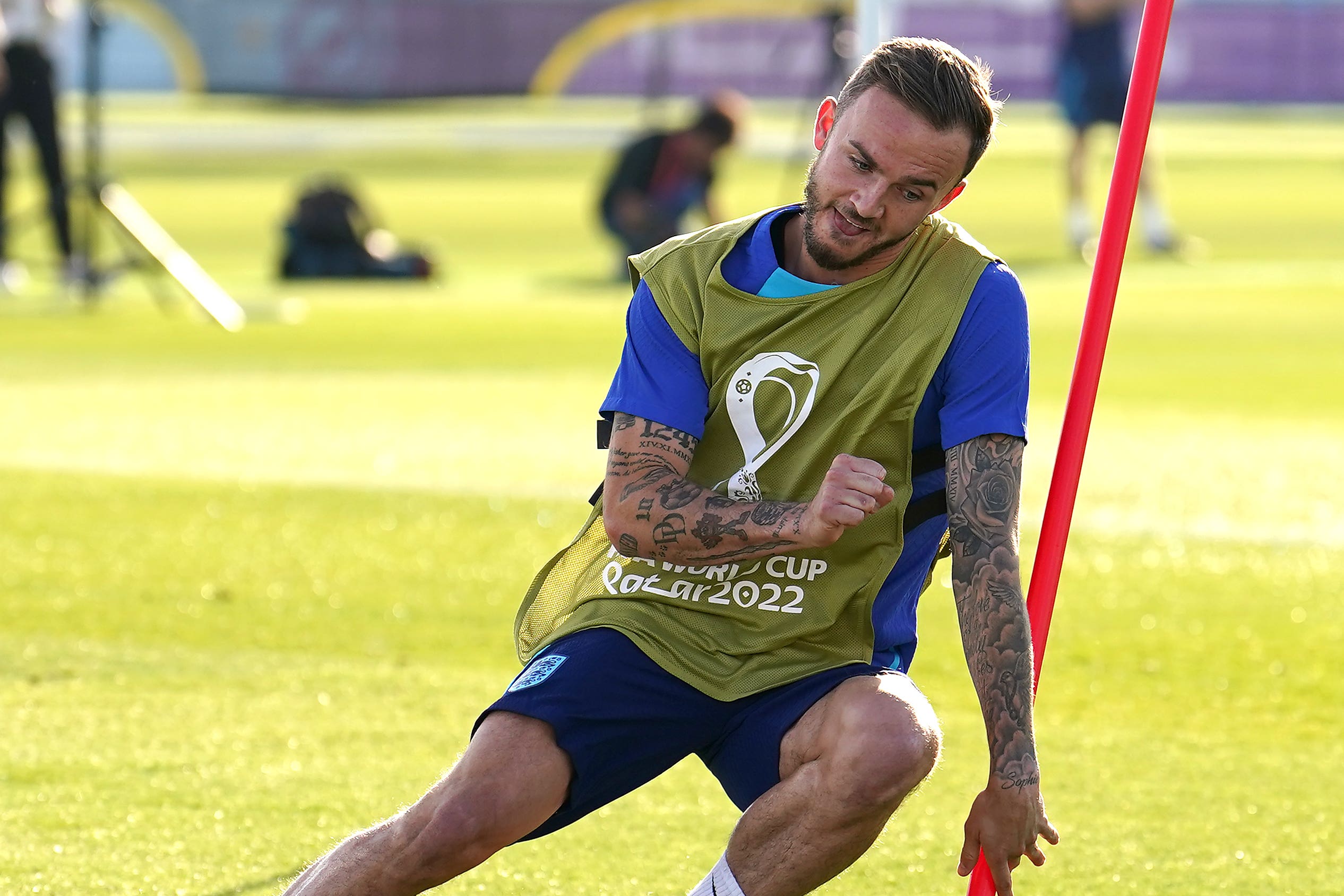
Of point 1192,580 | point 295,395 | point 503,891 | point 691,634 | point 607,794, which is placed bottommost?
point 295,395

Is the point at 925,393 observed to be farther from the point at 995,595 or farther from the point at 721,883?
the point at 721,883

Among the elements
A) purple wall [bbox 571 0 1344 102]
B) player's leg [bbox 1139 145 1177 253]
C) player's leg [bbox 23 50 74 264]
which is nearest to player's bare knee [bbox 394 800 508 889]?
player's leg [bbox 23 50 74 264]

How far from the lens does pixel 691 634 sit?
3.20 meters

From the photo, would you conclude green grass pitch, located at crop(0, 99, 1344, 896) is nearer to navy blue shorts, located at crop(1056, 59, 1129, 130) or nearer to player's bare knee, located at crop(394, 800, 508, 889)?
player's bare knee, located at crop(394, 800, 508, 889)

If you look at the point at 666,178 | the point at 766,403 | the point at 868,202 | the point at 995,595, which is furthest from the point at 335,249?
the point at 995,595

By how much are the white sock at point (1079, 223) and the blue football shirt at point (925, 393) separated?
15.6 metres

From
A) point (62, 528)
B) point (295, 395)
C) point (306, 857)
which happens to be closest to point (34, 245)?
point (295, 395)

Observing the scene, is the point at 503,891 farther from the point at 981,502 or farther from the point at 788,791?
the point at 981,502

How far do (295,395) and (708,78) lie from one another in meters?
25.4

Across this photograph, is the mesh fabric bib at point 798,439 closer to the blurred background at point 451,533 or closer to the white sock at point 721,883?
the white sock at point 721,883

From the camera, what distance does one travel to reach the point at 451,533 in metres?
7.22

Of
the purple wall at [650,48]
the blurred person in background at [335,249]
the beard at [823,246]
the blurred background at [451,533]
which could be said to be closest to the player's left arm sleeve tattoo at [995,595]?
the beard at [823,246]

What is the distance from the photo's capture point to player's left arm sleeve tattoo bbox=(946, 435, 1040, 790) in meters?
3.04

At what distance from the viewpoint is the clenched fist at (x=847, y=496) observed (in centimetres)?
288
